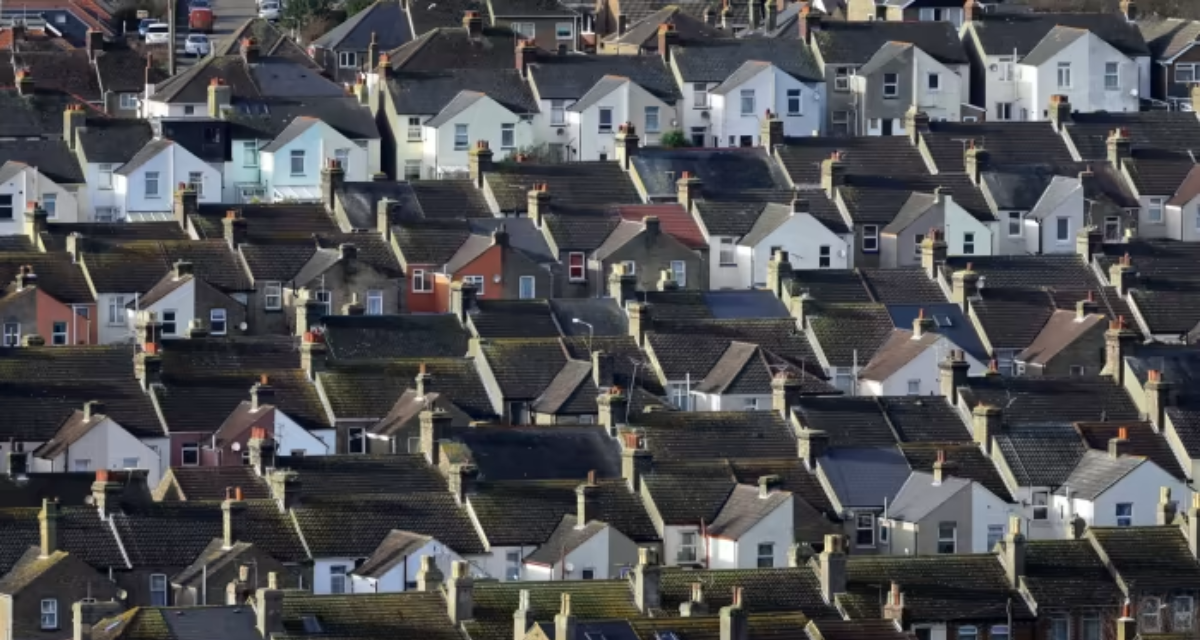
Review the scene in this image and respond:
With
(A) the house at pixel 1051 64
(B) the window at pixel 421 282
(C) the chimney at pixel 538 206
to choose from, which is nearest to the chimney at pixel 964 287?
(C) the chimney at pixel 538 206

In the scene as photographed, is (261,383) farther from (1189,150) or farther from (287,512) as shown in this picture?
(1189,150)

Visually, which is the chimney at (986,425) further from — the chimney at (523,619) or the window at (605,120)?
the window at (605,120)

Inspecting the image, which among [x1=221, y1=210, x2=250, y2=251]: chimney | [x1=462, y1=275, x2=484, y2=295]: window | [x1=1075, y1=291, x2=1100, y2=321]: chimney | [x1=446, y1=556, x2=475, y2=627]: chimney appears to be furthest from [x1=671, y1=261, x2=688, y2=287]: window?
[x1=446, y1=556, x2=475, y2=627]: chimney

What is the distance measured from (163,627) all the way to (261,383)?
30.9 meters

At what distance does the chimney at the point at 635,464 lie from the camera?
122 metres

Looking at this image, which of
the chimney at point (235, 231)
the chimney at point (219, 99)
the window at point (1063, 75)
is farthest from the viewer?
the window at point (1063, 75)

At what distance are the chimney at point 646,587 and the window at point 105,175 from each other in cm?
5557

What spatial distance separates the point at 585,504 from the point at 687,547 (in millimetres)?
2765

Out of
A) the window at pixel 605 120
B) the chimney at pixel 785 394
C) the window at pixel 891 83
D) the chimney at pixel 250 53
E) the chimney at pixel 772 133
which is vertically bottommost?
the chimney at pixel 785 394

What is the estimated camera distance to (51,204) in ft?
525

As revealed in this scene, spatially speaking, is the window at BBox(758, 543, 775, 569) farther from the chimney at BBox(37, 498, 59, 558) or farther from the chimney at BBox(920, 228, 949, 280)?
the chimney at BBox(920, 228, 949, 280)

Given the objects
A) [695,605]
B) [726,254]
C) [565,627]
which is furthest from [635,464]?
[726,254]

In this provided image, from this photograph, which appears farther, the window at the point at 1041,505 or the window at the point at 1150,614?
the window at the point at 1041,505

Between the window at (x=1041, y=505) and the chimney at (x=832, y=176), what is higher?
the chimney at (x=832, y=176)
